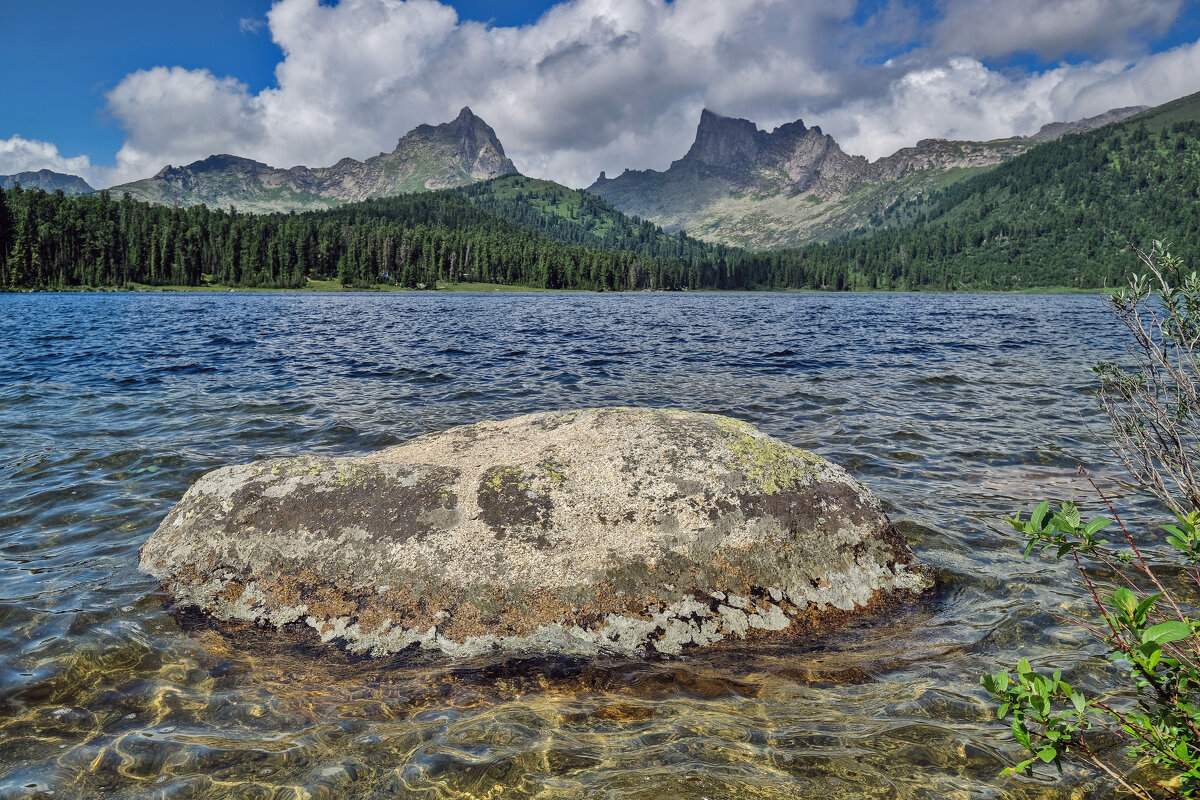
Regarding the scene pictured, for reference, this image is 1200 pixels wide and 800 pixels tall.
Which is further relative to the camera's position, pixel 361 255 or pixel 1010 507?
pixel 361 255

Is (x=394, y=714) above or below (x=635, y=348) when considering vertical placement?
below

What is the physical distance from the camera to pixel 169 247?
148000 millimetres

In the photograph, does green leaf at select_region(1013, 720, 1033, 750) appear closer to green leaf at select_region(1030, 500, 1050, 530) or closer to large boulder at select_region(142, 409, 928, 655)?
green leaf at select_region(1030, 500, 1050, 530)

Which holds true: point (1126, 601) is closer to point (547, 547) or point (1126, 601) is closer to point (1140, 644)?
point (1140, 644)

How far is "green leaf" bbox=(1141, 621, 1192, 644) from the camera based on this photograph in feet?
7.31

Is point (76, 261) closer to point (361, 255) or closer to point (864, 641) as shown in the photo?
point (361, 255)

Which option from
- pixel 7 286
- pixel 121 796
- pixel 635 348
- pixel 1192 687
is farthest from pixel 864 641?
pixel 7 286

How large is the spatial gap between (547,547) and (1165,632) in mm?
4415

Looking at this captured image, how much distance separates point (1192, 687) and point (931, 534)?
4.22 m

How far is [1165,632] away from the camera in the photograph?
2275mm

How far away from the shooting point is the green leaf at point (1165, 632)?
223 cm

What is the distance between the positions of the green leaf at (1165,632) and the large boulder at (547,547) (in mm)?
3480

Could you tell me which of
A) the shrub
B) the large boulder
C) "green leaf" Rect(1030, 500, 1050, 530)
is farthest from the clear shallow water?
"green leaf" Rect(1030, 500, 1050, 530)

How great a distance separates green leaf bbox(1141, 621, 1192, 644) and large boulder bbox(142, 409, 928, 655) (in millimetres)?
3480
